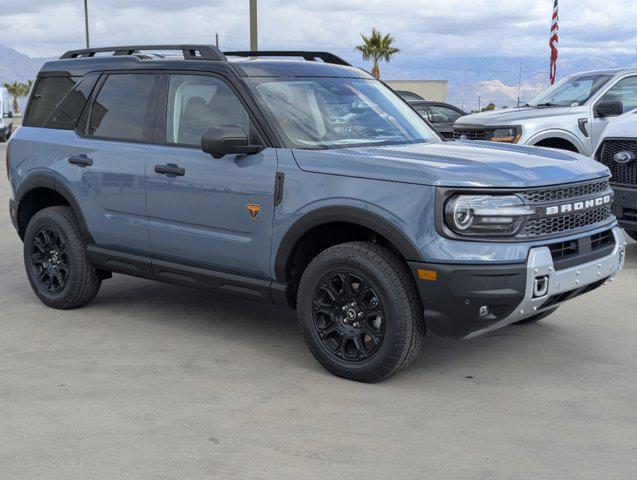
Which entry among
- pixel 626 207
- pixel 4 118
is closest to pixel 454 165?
pixel 626 207

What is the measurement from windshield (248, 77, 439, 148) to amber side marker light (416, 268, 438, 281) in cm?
111

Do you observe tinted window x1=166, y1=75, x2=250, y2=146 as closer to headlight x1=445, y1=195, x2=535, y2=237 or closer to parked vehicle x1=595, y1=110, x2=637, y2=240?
headlight x1=445, y1=195, x2=535, y2=237

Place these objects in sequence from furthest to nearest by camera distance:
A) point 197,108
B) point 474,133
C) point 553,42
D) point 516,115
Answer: point 553,42 → point 474,133 → point 516,115 → point 197,108

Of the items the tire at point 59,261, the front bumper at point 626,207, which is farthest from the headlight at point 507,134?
the tire at point 59,261

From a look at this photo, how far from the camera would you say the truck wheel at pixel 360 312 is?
453cm

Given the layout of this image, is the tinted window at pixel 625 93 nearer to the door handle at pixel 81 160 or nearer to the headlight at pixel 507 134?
the headlight at pixel 507 134

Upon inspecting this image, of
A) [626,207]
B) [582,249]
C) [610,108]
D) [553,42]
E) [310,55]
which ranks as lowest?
[626,207]

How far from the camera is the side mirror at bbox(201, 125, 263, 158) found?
16.3 ft

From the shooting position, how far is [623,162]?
7.91 meters

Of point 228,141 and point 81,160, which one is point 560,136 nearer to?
point 81,160

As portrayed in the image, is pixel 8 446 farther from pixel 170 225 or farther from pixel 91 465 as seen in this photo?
pixel 170 225

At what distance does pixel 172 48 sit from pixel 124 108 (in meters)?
0.54

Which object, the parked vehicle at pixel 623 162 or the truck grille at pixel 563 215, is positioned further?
the parked vehicle at pixel 623 162

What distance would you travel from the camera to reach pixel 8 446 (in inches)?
153
